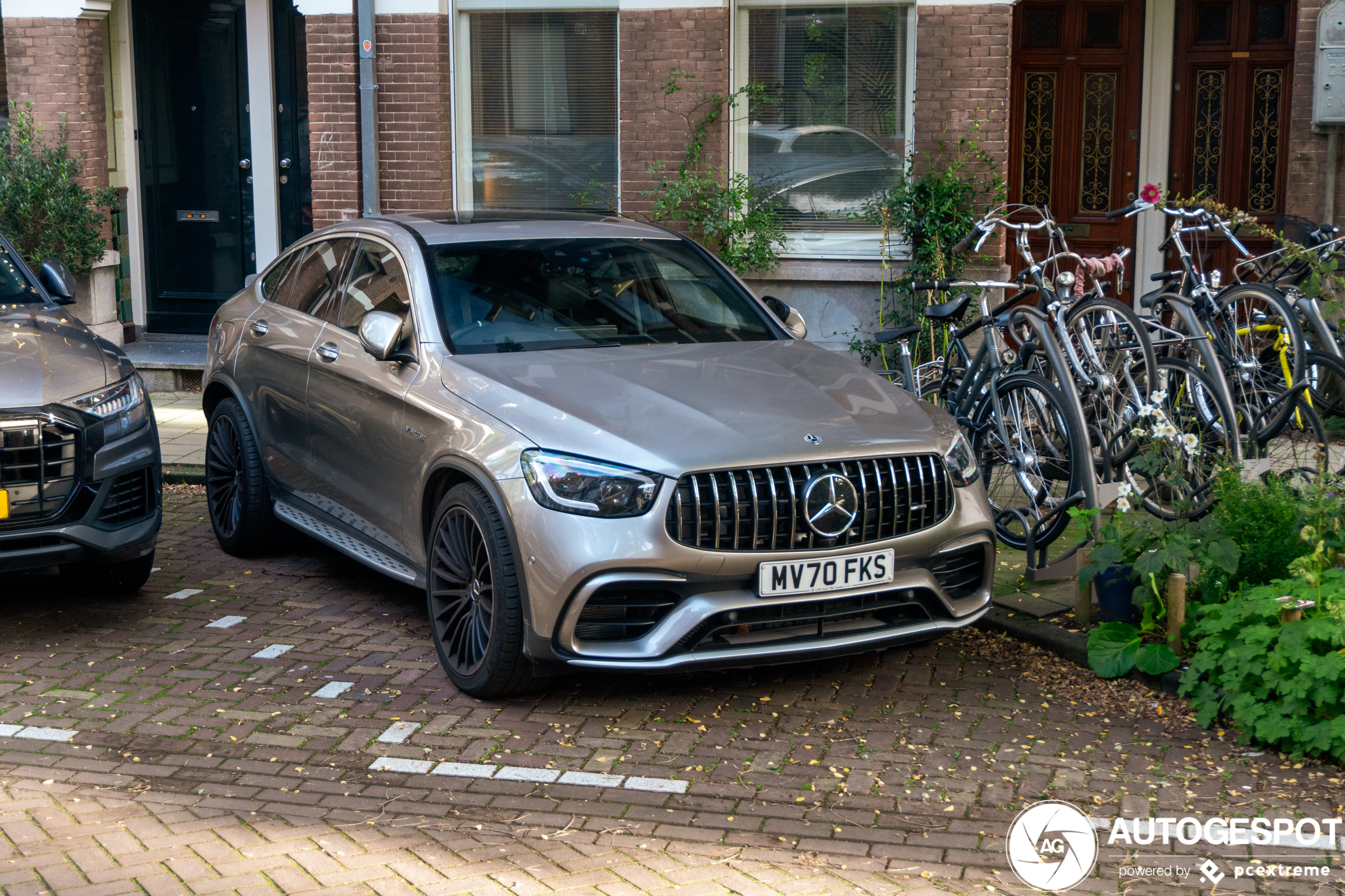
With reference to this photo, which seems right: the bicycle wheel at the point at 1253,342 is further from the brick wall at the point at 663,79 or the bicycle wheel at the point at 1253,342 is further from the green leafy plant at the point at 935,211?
the brick wall at the point at 663,79

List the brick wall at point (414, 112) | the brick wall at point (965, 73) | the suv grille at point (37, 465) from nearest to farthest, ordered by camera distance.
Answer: the suv grille at point (37, 465)
the brick wall at point (965, 73)
the brick wall at point (414, 112)

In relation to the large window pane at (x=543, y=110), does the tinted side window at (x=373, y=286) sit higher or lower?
lower

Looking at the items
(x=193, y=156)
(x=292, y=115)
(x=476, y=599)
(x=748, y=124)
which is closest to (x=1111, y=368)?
(x=476, y=599)

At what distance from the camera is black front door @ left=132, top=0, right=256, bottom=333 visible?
13008mm

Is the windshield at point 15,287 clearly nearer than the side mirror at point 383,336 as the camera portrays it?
No

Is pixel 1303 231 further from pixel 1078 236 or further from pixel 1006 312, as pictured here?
pixel 1078 236

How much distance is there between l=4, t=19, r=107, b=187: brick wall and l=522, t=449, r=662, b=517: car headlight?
9.16 meters

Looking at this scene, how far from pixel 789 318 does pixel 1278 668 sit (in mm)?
2678

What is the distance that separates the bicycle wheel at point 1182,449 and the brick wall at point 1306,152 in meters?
4.56

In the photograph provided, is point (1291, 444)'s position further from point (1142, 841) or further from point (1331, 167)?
point (1331, 167)

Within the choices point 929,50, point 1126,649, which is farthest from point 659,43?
point 1126,649

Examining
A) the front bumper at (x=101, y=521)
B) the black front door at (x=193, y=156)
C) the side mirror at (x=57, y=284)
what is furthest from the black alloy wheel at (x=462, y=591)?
the black front door at (x=193, y=156)

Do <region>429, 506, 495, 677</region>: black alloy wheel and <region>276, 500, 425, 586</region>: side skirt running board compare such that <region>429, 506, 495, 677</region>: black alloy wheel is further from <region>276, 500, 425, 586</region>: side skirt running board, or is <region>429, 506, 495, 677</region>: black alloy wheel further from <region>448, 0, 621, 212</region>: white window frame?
<region>448, 0, 621, 212</region>: white window frame

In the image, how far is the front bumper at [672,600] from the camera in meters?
4.86
